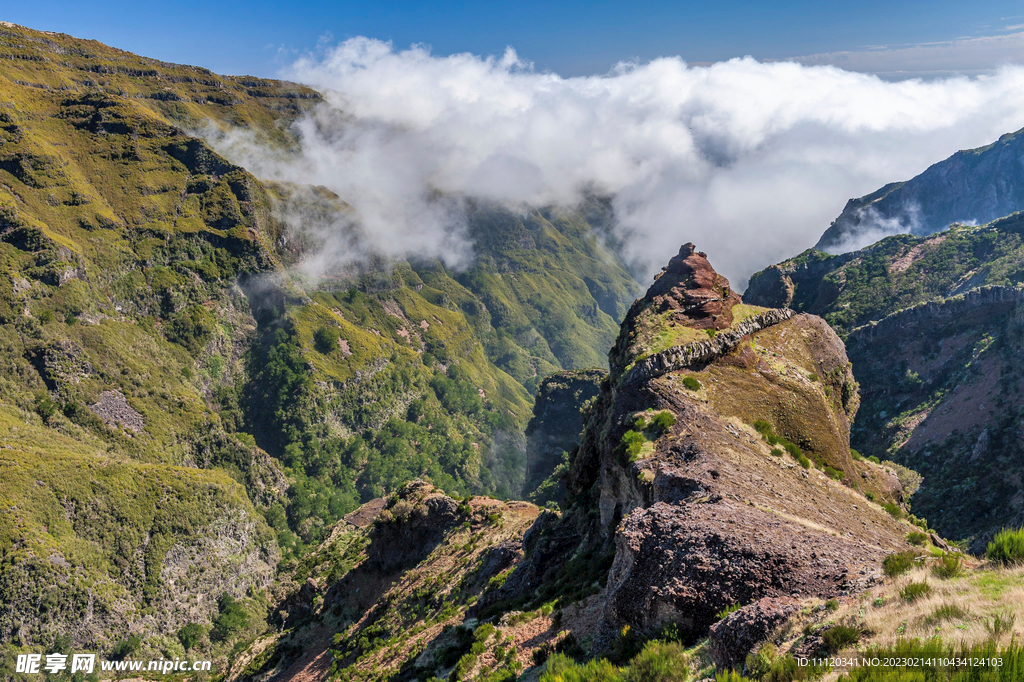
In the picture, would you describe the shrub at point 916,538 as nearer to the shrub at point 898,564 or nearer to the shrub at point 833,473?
the shrub at point 833,473

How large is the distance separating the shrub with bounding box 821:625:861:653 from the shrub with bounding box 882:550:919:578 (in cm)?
519

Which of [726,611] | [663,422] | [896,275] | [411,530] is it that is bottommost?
[411,530]

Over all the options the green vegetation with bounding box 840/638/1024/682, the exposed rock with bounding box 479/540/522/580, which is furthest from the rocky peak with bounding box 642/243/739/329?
the green vegetation with bounding box 840/638/1024/682

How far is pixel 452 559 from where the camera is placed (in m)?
55.6

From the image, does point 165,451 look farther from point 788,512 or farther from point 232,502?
point 788,512

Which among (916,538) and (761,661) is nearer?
(761,661)

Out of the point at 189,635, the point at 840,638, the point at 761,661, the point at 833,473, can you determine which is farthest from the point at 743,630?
the point at 189,635

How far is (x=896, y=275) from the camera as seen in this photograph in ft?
458

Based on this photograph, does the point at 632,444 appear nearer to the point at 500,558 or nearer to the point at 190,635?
the point at 500,558

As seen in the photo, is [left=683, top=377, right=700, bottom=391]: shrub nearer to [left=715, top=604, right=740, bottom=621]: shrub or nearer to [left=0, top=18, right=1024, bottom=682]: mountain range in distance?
[left=0, top=18, right=1024, bottom=682]: mountain range in distance

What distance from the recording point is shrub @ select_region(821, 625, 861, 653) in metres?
13.1

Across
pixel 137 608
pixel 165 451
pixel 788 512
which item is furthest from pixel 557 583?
pixel 165 451

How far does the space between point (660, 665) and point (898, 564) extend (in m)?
9.01

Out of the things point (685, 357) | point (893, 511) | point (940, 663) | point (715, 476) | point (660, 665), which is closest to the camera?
point (940, 663)
